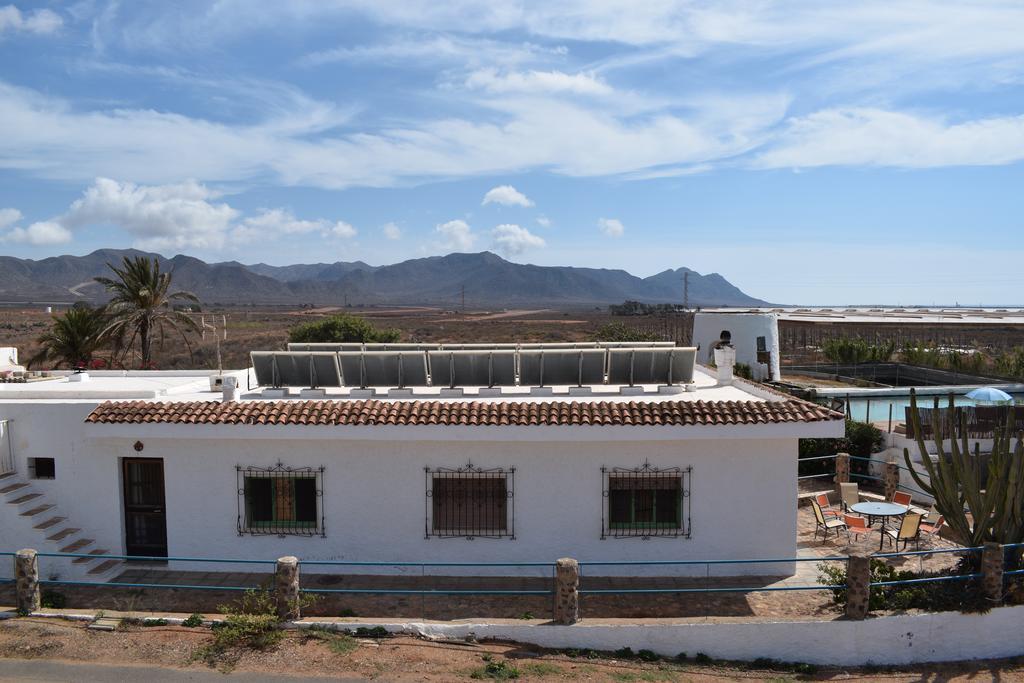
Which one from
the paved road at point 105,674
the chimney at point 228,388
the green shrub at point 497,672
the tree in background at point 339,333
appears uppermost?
the tree in background at point 339,333

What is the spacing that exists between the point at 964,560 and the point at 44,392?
16.2 m

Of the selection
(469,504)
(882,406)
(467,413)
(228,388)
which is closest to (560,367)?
(467,413)

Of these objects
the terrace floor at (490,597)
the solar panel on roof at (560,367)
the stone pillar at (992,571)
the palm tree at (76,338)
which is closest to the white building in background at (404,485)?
the terrace floor at (490,597)

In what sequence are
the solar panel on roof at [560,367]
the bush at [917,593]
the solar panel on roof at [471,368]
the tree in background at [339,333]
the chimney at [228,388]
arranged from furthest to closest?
the tree in background at [339,333] → the solar panel on roof at [560,367] → the solar panel on roof at [471,368] → the chimney at [228,388] → the bush at [917,593]

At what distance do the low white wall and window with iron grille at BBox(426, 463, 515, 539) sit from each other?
2340 mm

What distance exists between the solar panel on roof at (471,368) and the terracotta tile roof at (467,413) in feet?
5.06

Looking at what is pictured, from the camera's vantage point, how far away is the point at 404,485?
42.0ft

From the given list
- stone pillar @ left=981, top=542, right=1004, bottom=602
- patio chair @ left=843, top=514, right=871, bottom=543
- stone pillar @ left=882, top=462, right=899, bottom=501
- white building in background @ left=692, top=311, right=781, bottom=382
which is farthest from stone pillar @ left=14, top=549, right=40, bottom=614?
white building in background @ left=692, top=311, right=781, bottom=382

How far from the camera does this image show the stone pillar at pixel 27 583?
1098cm

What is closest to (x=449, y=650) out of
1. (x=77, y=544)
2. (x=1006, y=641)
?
(x=77, y=544)

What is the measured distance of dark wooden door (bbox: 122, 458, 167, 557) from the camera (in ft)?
43.5

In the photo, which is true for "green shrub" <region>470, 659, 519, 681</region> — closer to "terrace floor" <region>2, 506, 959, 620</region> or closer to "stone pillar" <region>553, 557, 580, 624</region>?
"stone pillar" <region>553, 557, 580, 624</region>

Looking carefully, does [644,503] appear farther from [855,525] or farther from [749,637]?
[855,525]

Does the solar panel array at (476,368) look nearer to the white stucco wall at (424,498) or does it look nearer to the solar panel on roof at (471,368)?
the solar panel on roof at (471,368)
